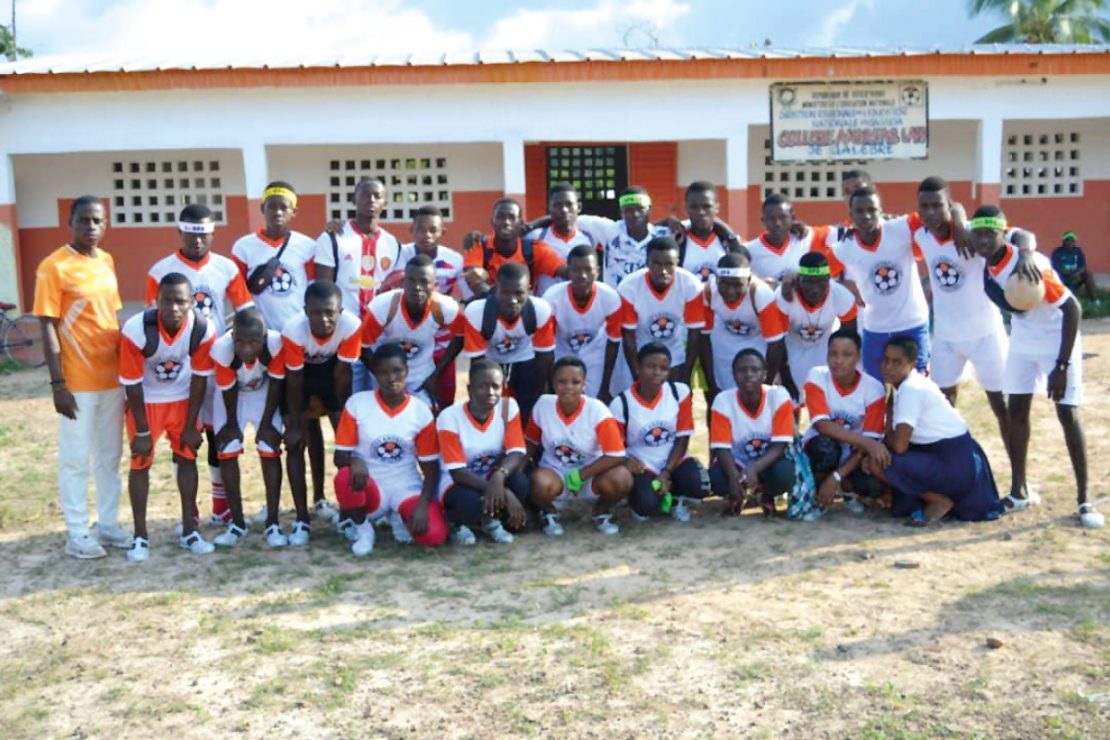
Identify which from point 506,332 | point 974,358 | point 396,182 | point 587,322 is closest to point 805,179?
point 396,182

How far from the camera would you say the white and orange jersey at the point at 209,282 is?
17.6 feet

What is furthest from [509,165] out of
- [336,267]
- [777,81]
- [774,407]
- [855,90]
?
[774,407]

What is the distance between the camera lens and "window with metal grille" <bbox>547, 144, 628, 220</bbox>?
15.7 meters

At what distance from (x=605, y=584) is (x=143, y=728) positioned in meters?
1.94

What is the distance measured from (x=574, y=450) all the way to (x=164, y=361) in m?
2.00

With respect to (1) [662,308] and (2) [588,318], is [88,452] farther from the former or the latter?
(1) [662,308]

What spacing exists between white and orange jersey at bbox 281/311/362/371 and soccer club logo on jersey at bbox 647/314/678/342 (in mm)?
1611

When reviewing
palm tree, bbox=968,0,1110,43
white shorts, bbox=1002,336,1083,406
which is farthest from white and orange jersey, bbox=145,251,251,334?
palm tree, bbox=968,0,1110,43

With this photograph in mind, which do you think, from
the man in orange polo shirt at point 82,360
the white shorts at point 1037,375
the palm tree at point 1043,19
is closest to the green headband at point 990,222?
the white shorts at point 1037,375

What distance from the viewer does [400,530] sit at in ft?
17.6

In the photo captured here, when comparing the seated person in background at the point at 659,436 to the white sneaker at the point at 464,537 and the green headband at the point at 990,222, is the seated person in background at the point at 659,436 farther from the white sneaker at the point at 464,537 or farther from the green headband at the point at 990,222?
the green headband at the point at 990,222

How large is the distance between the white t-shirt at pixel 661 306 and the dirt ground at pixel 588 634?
3.47ft

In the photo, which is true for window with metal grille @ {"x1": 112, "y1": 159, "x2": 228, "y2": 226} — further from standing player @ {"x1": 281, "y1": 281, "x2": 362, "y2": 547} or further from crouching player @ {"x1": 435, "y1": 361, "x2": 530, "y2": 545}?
crouching player @ {"x1": 435, "y1": 361, "x2": 530, "y2": 545}

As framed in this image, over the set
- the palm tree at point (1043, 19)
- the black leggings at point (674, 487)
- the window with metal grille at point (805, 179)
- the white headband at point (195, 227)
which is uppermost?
the palm tree at point (1043, 19)
